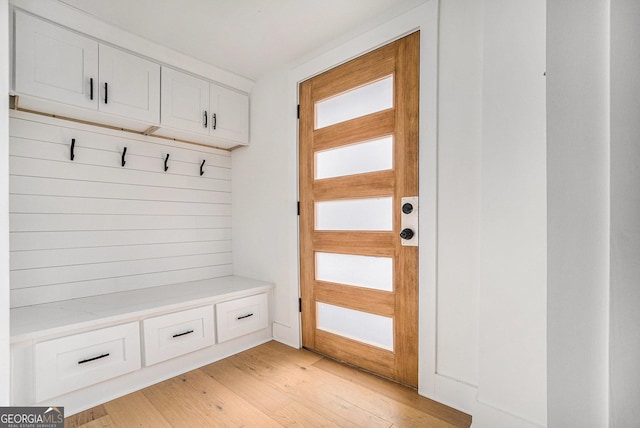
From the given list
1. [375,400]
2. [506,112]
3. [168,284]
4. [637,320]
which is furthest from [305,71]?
[637,320]

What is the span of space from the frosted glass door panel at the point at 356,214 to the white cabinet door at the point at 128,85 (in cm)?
143

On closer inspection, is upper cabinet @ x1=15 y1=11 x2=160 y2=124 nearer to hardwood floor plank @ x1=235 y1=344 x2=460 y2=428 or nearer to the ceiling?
the ceiling

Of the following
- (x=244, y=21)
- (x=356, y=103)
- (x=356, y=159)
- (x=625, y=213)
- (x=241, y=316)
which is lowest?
(x=241, y=316)

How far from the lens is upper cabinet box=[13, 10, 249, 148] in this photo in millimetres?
1758

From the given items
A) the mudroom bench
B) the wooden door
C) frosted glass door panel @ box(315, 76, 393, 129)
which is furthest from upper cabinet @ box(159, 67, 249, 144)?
the mudroom bench

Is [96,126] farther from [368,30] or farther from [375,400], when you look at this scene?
[375,400]

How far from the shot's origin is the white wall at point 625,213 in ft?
0.85

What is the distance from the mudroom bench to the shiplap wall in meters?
0.16

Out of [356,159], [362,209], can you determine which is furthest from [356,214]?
[356,159]

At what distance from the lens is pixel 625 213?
0.87 ft

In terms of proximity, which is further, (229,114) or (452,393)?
(229,114)

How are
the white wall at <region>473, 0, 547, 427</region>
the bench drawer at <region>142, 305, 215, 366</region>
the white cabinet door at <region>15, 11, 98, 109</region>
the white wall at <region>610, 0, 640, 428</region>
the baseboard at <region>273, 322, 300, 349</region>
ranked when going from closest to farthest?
the white wall at <region>610, 0, 640, 428</region>, the white wall at <region>473, 0, 547, 427</region>, the white cabinet door at <region>15, 11, 98, 109</region>, the bench drawer at <region>142, 305, 215, 366</region>, the baseboard at <region>273, 322, 300, 349</region>

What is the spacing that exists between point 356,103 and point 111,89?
1662 millimetres

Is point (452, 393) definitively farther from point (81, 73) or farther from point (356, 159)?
point (81, 73)
